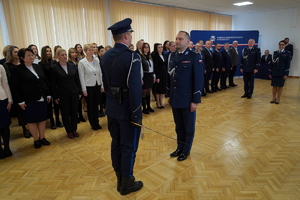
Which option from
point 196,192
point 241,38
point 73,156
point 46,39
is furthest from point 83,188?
point 241,38

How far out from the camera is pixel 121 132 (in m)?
2.08

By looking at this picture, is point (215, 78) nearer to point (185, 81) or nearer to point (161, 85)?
point (161, 85)

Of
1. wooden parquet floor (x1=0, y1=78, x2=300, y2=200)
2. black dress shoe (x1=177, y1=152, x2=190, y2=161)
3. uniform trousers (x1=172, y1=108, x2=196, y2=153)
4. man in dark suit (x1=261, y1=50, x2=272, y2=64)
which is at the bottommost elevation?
wooden parquet floor (x1=0, y1=78, x2=300, y2=200)

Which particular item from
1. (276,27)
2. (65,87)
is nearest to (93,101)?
(65,87)

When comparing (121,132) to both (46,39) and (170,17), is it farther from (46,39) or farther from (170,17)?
(170,17)

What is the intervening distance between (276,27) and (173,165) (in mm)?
10920

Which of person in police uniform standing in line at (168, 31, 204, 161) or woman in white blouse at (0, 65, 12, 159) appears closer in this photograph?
person in police uniform standing in line at (168, 31, 204, 161)

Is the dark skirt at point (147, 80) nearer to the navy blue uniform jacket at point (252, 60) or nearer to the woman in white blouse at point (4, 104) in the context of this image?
the woman in white blouse at point (4, 104)

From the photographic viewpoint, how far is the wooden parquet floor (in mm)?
2283

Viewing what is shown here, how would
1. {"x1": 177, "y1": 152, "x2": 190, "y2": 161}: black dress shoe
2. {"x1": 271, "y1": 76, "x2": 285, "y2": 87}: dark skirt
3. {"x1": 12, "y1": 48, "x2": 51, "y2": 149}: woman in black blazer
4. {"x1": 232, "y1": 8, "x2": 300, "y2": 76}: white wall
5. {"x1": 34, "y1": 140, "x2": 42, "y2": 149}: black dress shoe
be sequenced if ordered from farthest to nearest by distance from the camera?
{"x1": 232, "y1": 8, "x2": 300, "y2": 76}: white wall < {"x1": 271, "y1": 76, "x2": 285, "y2": 87}: dark skirt < {"x1": 34, "y1": 140, "x2": 42, "y2": 149}: black dress shoe < {"x1": 12, "y1": 48, "x2": 51, "y2": 149}: woman in black blazer < {"x1": 177, "y1": 152, "x2": 190, "y2": 161}: black dress shoe

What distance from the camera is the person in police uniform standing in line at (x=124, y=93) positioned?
75.5 inches

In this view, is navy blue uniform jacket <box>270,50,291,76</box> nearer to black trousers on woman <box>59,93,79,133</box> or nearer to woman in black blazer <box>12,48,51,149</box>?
black trousers on woman <box>59,93,79,133</box>

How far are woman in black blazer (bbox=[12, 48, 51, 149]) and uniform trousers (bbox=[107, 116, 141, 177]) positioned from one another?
168 centimetres

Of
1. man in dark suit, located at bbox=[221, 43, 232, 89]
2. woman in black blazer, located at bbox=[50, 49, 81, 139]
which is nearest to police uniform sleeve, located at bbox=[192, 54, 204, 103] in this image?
woman in black blazer, located at bbox=[50, 49, 81, 139]
